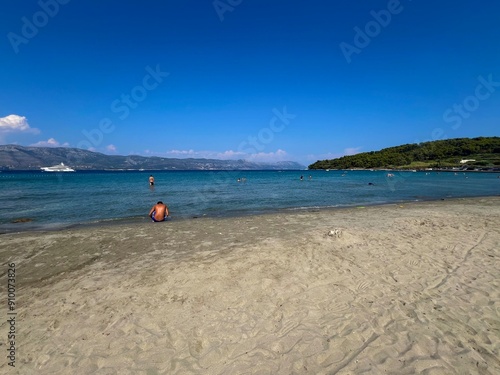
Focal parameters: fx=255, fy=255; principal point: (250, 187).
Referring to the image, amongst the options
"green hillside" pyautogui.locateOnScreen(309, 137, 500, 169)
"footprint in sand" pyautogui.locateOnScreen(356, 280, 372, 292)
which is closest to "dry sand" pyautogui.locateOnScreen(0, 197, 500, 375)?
"footprint in sand" pyautogui.locateOnScreen(356, 280, 372, 292)

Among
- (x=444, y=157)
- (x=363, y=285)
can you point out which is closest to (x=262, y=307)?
(x=363, y=285)

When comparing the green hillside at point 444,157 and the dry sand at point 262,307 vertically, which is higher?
the green hillside at point 444,157

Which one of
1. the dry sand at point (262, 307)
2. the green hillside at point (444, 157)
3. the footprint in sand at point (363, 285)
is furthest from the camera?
the green hillside at point (444, 157)

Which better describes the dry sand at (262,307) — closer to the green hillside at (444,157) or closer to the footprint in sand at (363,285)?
the footprint in sand at (363,285)

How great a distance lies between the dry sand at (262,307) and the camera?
4.23 meters

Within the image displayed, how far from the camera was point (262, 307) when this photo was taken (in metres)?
5.74

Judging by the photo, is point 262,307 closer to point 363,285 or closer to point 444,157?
point 363,285

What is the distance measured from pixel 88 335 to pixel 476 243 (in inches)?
514

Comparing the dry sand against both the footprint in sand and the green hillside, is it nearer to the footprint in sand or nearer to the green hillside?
the footprint in sand

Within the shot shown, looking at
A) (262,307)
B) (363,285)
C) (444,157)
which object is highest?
(444,157)

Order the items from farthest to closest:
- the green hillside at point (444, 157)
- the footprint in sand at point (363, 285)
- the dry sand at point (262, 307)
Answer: the green hillside at point (444, 157) → the footprint in sand at point (363, 285) → the dry sand at point (262, 307)

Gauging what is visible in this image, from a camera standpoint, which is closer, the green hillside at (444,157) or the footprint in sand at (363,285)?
the footprint in sand at (363,285)

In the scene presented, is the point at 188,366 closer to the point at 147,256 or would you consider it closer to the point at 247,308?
the point at 247,308

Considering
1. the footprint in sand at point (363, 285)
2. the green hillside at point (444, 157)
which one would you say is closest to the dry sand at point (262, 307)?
the footprint in sand at point (363, 285)
